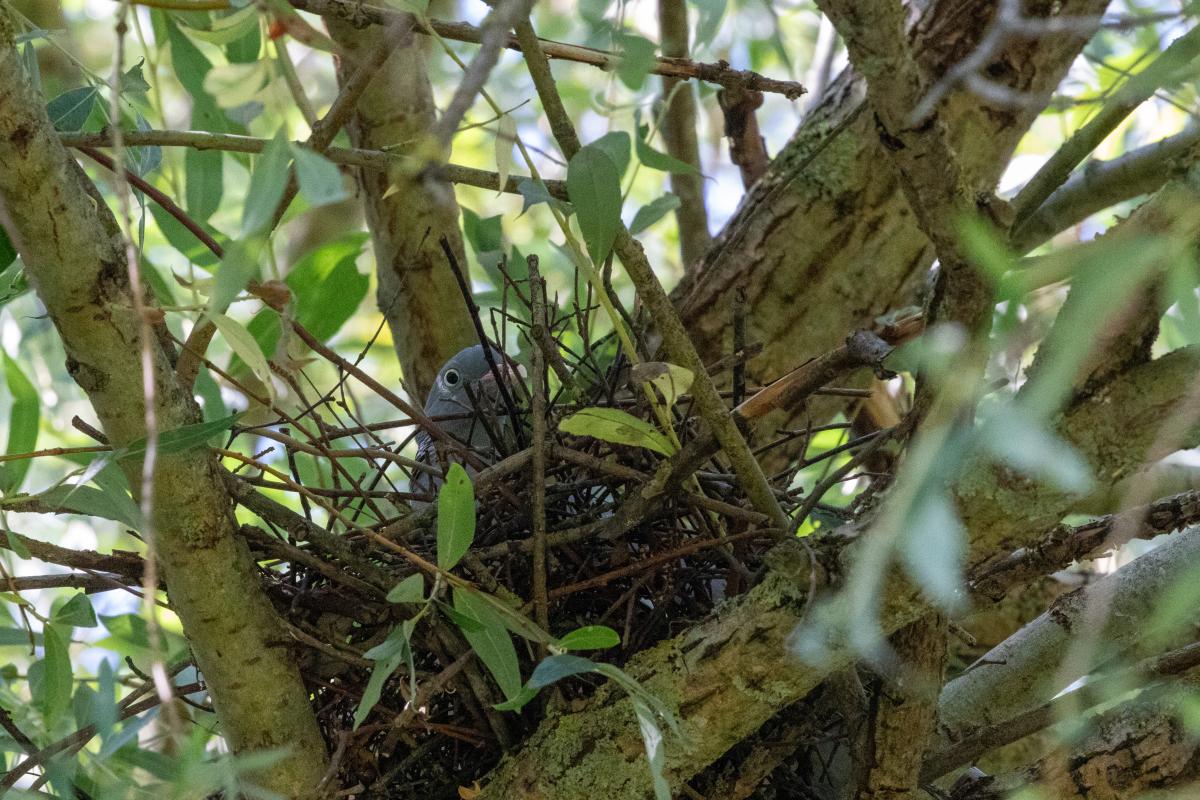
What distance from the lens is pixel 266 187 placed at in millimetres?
633

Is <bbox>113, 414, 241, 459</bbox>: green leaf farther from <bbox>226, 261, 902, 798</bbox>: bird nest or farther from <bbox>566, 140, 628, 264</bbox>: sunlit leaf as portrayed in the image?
<bbox>566, 140, 628, 264</bbox>: sunlit leaf

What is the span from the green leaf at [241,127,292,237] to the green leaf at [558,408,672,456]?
38cm

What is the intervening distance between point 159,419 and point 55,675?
0.37m

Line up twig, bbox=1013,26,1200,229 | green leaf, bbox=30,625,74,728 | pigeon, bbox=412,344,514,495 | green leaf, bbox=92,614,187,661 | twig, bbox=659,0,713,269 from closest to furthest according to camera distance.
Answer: twig, bbox=1013,26,1200,229 < green leaf, bbox=30,625,74,728 < green leaf, bbox=92,614,187,661 < pigeon, bbox=412,344,514,495 < twig, bbox=659,0,713,269

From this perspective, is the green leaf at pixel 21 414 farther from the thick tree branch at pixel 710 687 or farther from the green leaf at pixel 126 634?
the thick tree branch at pixel 710 687

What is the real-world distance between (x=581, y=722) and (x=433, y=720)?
0.60 ft

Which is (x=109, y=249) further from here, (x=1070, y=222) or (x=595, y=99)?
(x=1070, y=222)

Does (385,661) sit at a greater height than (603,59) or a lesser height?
lesser

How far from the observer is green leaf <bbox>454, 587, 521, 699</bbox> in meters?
0.99

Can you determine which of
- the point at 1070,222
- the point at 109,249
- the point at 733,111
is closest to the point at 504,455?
the point at 109,249

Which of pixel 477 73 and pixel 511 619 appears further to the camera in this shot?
pixel 511 619

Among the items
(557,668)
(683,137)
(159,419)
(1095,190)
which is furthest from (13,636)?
(1095,190)

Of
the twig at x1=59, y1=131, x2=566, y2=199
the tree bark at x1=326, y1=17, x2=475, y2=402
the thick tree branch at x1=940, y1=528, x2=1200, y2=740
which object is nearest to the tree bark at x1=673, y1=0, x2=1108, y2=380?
the tree bark at x1=326, y1=17, x2=475, y2=402

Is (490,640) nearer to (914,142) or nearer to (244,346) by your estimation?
(244,346)
